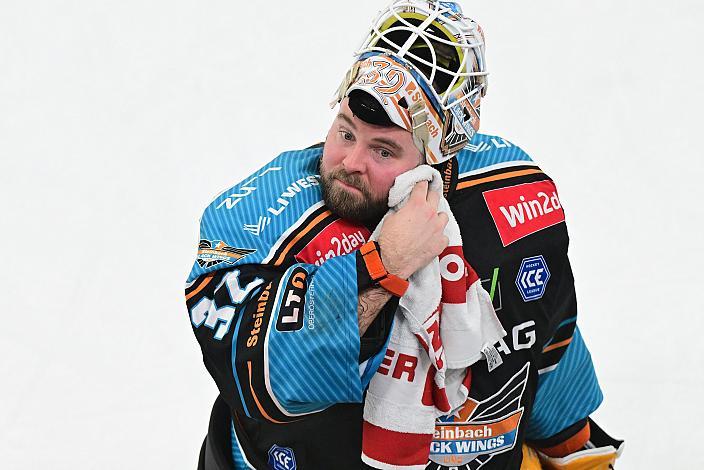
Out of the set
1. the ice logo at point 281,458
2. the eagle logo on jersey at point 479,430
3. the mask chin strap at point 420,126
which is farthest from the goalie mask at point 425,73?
the ice logo at point 281,458

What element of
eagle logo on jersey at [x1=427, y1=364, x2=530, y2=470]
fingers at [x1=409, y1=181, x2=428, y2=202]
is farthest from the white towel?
eagle logo on jersey at [x1=427, y1=364, x2=530, y2=470]

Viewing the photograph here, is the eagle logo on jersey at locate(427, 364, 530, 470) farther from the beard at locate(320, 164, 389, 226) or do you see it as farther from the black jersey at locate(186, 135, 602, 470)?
the beard at locate(320, 164, 389, 226)

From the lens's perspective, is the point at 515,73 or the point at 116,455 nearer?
the point at 116,455

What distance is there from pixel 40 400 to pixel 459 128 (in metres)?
1.78

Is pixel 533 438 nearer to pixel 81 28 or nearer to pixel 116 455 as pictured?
pixel 116 455

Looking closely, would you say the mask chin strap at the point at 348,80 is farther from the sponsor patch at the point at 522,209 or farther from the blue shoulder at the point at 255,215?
the sponsor patch at the point at 522,209

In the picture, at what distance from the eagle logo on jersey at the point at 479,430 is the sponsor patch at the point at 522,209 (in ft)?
0.88

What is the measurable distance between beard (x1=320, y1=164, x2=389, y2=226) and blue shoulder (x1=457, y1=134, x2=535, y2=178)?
0.26 meters

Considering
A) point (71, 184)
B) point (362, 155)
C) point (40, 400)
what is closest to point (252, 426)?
point (362, 155)

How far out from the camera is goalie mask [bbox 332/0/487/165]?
7.08 ft

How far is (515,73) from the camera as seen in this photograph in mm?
4422

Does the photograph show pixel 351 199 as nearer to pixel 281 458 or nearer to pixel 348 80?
pixel 348 80

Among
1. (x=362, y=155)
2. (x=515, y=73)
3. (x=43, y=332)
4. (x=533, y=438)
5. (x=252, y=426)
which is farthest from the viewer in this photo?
(x=515, y=73)

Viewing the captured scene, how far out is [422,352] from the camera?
2170mm
